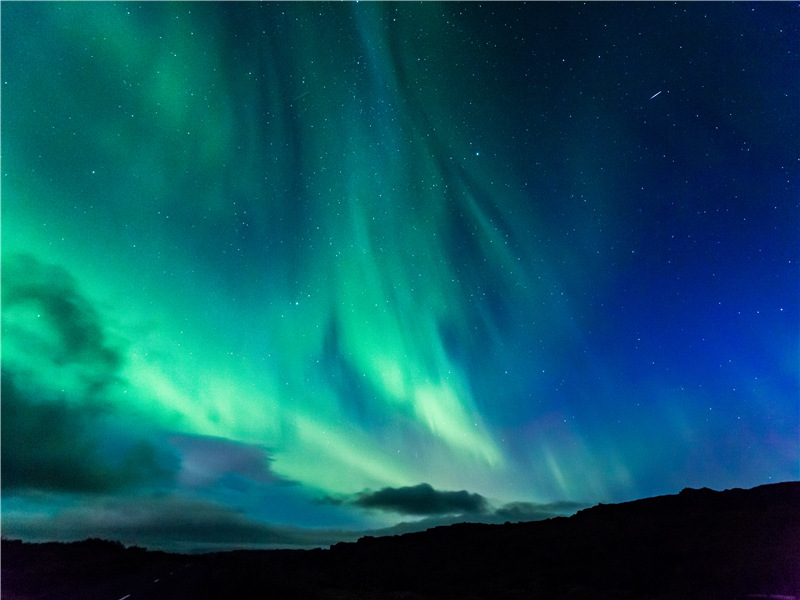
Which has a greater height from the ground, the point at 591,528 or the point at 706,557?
the point at 591,528

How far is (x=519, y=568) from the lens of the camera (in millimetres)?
35281

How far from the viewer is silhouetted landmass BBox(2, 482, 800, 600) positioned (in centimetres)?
2277

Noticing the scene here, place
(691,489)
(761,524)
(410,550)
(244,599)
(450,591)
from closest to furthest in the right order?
(244,599), (450,591), (761,524), (410,550), (691,489)

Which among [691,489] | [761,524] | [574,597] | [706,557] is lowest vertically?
[574,597]

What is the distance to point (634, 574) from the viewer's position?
29.5 metres

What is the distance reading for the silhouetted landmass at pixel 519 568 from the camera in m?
22.8

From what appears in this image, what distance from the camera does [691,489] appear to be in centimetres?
6103

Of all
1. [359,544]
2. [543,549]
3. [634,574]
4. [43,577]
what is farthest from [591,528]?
[43,577]

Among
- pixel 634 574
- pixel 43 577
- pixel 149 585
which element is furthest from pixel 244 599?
pixel 634 574

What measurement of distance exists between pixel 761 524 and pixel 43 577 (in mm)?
38106

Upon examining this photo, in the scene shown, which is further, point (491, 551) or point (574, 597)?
point (491, 551)

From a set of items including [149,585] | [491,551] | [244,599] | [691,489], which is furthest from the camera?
[691,489]

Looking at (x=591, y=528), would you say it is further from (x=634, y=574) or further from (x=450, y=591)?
(x=450, y=591)

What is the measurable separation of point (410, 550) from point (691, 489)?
3188 centimetres
